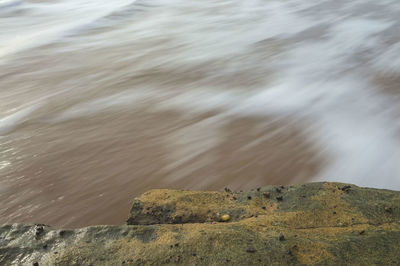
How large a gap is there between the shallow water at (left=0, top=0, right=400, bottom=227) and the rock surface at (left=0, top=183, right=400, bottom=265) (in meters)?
0.90

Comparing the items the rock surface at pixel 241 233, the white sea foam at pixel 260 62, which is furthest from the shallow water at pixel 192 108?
the rock surface at pixel 241 233

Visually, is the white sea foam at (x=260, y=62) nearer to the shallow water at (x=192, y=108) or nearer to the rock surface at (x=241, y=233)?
the shallow water at (x=192, y=108)

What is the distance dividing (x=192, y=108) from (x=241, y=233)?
292 centimetres

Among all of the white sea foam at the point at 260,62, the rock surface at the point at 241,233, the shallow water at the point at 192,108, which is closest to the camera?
the rock surface at the point at 241,233

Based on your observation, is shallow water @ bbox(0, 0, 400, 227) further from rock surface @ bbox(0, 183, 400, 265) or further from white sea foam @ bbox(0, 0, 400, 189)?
rock surface @ bbox(0, 183, 400, 265)

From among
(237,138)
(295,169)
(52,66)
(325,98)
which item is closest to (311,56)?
(325,98)

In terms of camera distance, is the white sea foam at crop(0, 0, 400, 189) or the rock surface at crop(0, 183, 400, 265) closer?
the rock surface at crop(0, 183, 400, 265)

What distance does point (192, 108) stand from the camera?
448 centimetres

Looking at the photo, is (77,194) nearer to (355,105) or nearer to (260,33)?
(355,105)

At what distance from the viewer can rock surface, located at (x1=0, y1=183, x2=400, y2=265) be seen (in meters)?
1.57

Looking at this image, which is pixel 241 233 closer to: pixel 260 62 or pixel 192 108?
pixel 192 108

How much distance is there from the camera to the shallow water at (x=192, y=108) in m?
3.11

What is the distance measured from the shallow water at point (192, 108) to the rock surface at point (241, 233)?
90 centimetres

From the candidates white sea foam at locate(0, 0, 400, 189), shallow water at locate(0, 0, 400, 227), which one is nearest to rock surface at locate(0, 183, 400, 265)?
shallow water at locate(0, 0, 400, 227)
